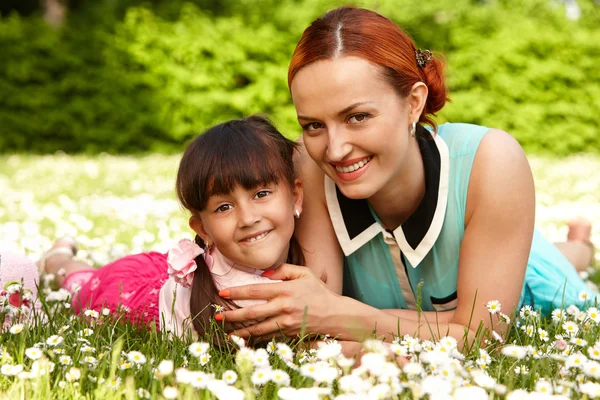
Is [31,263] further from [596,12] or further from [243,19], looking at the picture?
[596,12]

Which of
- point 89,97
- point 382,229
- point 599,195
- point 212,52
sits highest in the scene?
point 212,52

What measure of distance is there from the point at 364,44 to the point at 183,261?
1.03 m

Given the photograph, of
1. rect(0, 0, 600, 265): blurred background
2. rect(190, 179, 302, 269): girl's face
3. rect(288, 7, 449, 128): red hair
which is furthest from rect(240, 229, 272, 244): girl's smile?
rect(0, 0, 600, 265): blurred background

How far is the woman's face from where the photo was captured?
8.11 feet

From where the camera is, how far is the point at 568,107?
1295 cm

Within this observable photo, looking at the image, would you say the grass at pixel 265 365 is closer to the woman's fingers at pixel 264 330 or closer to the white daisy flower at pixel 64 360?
the white daisy flower at pixel 64 360

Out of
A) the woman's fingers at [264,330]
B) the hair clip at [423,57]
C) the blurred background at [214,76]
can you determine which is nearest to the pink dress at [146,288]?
the woman's fingers at [264,330]

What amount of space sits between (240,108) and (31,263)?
31.5 ft

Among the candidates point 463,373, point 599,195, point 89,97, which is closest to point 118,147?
point 89,97

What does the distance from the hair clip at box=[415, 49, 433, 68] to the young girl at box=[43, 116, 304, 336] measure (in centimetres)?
62

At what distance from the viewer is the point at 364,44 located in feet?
8.29

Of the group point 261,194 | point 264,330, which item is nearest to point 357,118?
point 261,194

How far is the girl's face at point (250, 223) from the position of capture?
2.51 meters

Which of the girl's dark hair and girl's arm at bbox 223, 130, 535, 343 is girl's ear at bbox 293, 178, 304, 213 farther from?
girl's arm at bbox 223, 130, 535, 343
